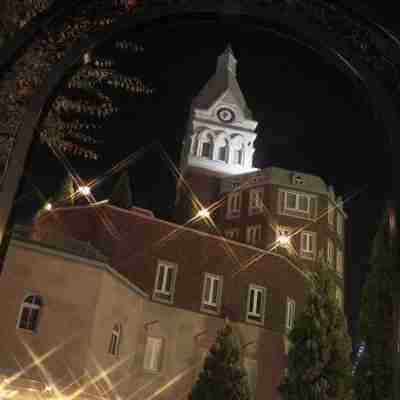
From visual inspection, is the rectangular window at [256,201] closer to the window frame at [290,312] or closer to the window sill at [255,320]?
the window frame at [290,312]

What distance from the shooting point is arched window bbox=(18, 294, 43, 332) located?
18.0 m

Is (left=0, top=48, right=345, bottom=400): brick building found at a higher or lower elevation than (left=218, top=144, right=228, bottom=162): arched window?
lower

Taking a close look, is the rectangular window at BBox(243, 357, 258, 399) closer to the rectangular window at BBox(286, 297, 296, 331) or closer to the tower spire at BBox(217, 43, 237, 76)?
the rectangular window at BBox(286, 297, 296, 331)

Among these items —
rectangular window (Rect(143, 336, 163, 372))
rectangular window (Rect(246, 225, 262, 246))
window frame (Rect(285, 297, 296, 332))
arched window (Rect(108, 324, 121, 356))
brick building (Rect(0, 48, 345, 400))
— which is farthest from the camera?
rectangular window (Rect(246, 225, 262, 246))

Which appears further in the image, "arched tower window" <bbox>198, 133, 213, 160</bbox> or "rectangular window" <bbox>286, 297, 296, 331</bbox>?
"arched tower window" <bbox>198, 133, 213, 160</bbox>

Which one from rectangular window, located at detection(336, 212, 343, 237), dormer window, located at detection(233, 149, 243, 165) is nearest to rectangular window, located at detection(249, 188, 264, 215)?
rectangular window, located at detection(336, 212, 343, 237)

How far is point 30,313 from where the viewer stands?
1830cm

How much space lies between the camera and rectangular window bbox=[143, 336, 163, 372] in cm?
2258

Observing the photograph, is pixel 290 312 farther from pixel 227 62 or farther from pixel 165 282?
pixel 227 62

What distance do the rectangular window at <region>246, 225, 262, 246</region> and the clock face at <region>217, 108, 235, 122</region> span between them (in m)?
14.7

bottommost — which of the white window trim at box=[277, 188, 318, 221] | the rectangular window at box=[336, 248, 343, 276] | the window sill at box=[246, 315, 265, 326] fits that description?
the window sill at box=[246, 315, 265, 326]

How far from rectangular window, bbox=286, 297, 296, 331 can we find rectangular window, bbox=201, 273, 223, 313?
148 inches

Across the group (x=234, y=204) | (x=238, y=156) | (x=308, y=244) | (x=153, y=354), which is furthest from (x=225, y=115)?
(x=153, y=354)

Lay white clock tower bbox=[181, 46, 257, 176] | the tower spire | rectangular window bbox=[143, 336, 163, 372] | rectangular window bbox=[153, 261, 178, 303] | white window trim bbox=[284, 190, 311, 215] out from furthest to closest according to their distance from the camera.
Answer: the tower spire, white clock tower bbox=[181, 46, 257, 176], white window trim bbox=[284, 190, 311, 215], rectangular window bbox=[153, 261, 178, 303], rectangular window bbox=[143, 336, 163, 372]
